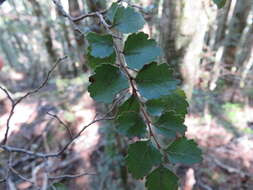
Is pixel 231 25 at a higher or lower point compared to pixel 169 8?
lower

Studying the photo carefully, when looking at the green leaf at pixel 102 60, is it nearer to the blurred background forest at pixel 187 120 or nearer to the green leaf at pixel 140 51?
the green leaf at pixel 140 51

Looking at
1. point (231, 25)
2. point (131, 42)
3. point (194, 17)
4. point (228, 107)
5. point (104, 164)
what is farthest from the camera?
point (231, 25)

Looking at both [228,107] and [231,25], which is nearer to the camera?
[228,107]

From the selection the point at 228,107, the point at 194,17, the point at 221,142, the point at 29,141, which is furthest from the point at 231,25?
the point at 29,141

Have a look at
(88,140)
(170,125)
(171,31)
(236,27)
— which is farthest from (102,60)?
(236,27)

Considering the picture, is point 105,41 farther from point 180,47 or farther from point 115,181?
point 115,181

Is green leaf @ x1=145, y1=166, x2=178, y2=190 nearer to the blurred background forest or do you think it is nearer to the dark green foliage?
the dark green foliage
